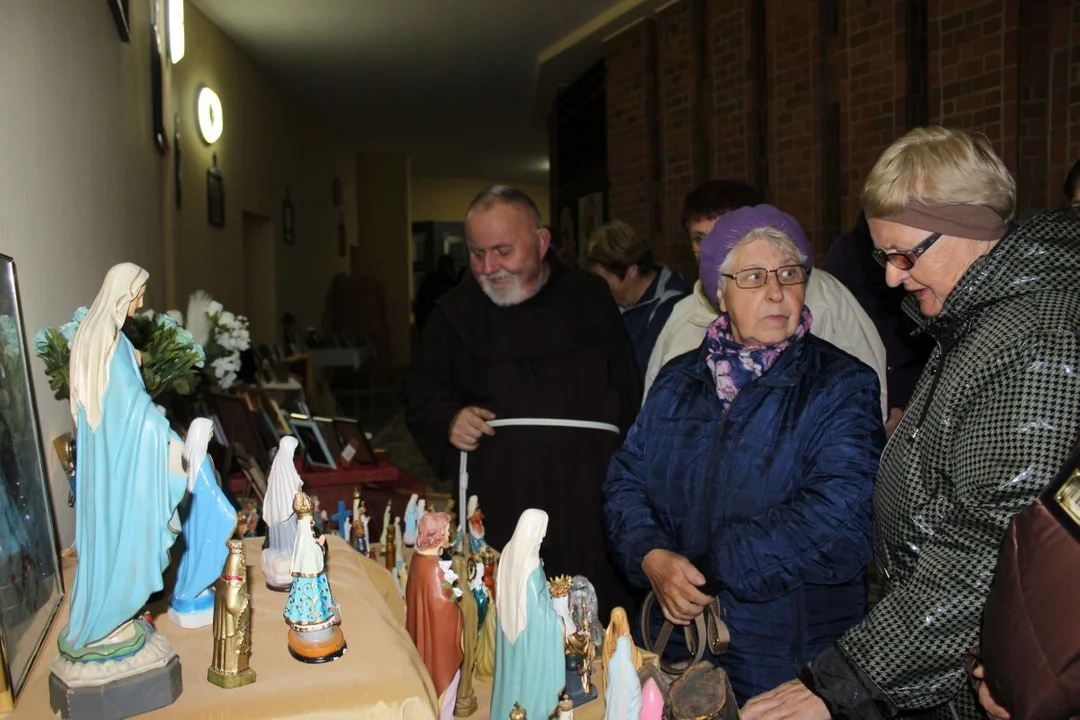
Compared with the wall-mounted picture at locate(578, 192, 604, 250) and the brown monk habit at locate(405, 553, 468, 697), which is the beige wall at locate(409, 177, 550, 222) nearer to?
the wall-mounted picture at locate(578, 192, 604, 250)

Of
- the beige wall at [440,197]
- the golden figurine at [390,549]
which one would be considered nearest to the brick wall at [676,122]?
the golden figurine at [390,549]

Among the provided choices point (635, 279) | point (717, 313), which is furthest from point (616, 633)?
point (635, 279)

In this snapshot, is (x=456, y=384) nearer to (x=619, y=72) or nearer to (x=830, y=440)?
(x=830, y=440)

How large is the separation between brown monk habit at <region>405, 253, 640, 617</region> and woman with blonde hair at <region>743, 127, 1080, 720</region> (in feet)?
4.88

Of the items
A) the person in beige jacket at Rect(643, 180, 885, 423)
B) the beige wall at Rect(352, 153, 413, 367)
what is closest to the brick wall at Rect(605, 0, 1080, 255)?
the person in beige jacket at Rect(643, 180, 885, 423)

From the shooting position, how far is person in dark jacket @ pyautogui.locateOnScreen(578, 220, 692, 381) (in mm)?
3877

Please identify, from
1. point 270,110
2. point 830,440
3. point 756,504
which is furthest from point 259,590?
point 270,110

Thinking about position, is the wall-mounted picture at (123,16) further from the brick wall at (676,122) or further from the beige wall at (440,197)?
the beige wall at (440,197)

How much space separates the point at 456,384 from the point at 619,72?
224 inches

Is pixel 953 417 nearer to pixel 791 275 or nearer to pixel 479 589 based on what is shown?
pixel 791 275

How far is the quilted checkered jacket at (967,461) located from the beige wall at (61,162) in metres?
1.53

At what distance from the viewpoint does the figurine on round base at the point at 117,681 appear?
121cm

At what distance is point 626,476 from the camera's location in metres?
2.13

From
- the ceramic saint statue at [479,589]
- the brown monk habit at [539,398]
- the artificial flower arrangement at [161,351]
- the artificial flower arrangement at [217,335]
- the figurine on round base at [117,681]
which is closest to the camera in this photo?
the figurine on round base at [117,681]
